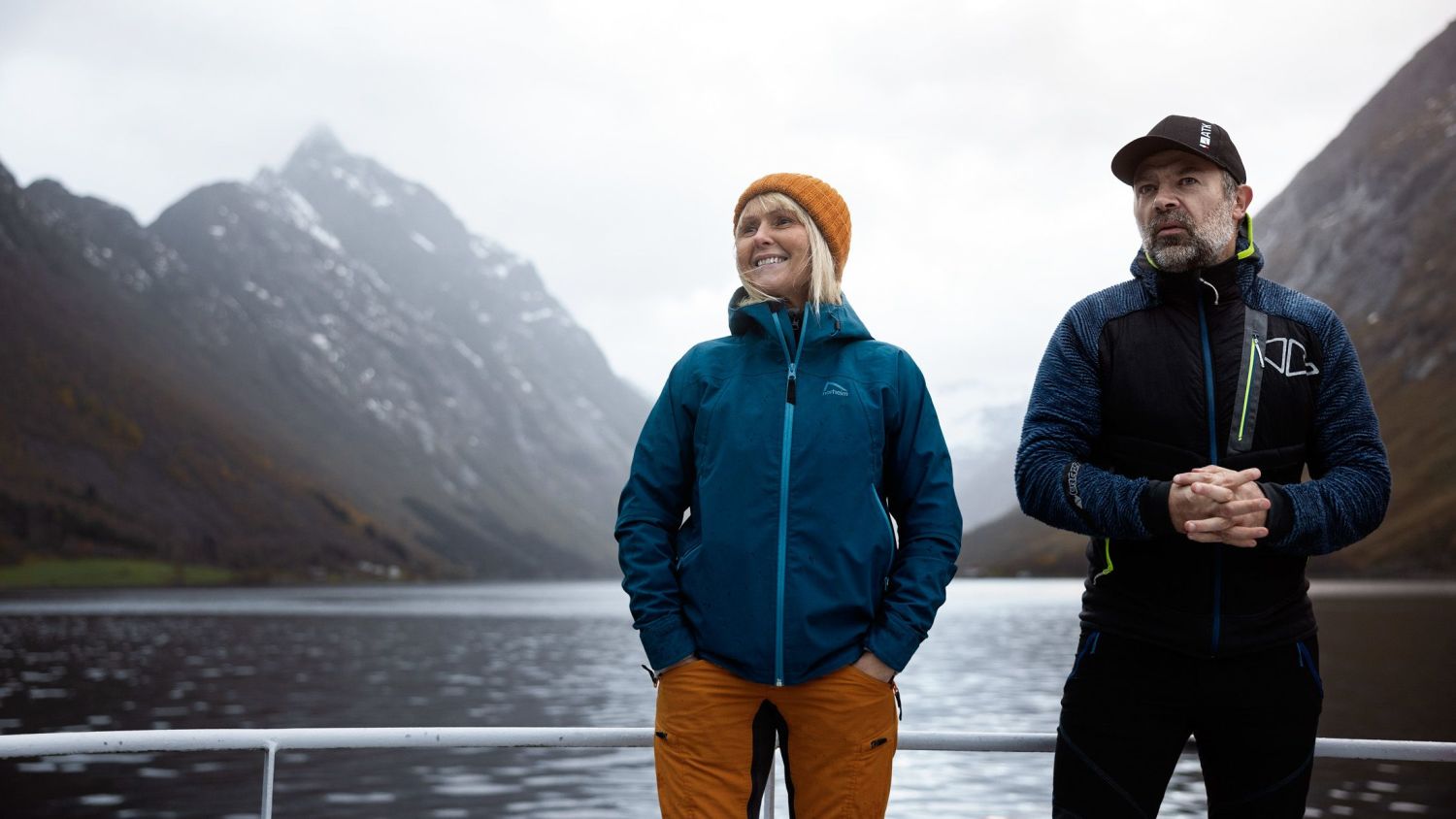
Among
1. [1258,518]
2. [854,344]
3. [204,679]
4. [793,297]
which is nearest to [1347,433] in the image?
[1258,518]

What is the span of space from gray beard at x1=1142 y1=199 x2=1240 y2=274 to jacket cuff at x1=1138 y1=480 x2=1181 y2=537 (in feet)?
2.44

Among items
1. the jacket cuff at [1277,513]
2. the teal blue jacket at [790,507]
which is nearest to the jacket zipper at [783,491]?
the teal blue jacket at [790,507]

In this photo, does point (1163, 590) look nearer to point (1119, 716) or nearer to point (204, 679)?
point (1119, 716)

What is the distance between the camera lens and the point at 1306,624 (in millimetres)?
3590

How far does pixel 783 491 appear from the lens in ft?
11.8

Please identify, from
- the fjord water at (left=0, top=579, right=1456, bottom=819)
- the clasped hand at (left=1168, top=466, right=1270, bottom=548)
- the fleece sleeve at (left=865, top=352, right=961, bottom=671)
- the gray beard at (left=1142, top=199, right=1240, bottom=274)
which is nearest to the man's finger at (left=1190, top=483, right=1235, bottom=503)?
the clasped hand at (left=1168, top=466, right=1270, bottom=548)

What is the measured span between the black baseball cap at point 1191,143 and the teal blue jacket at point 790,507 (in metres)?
0.99

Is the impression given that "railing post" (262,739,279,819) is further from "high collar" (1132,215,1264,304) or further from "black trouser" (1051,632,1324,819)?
"high collar" (1132,215,1264,304)

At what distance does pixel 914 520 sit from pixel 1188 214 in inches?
50.5

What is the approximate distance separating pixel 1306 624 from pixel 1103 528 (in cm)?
68

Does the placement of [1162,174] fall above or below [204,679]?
above

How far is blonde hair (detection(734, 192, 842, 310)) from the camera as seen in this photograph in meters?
3.89

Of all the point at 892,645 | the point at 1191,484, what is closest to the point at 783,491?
the point at 892,645

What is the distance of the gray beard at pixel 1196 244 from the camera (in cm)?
373
